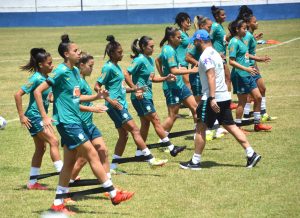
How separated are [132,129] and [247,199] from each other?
2.70 metres

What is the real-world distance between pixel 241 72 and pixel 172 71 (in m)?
2.36

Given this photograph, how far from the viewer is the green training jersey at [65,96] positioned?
10766 millimetres

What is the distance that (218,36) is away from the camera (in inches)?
765

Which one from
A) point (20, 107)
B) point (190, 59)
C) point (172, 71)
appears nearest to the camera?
point (20, 107)

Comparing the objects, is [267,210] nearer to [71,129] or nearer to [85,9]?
[71,129]

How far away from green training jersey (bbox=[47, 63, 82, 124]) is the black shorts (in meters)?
2.92

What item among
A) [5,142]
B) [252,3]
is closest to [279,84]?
[5,142]

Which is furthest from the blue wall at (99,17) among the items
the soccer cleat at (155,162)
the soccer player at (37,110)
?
the soccer player at (37,110)

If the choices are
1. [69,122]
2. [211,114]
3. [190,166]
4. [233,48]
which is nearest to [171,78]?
[211,114]

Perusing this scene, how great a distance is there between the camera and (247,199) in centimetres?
1116

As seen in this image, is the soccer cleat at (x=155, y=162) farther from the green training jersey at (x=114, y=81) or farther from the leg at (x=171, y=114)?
the leg at (x=171, y=114)

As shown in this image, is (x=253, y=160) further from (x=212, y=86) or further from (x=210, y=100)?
(x=212, y=86)

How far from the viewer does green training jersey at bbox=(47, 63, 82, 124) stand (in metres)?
10.8

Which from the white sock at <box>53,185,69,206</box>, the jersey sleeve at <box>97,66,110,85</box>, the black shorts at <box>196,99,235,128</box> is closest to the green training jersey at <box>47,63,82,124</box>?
the white sock at <box>53,185,69,206</box>
